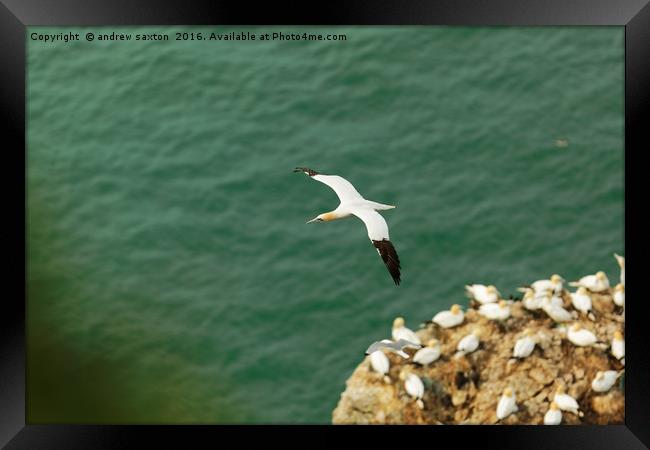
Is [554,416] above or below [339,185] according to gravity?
below

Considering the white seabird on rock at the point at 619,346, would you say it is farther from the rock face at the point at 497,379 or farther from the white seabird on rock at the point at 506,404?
the white seabird on rock at the point at 506,404

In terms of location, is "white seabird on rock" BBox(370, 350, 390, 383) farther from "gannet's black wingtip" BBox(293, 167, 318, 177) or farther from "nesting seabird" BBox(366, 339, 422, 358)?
"gannet's black wingtip" BBox(293, 167, 318, 177)

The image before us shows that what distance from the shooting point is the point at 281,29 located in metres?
7.95

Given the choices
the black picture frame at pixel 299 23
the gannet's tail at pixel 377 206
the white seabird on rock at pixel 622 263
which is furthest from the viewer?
the gannet's tail at pixel 377 206

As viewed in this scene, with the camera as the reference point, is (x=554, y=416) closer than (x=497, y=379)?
Yes

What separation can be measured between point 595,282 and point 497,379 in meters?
1.02

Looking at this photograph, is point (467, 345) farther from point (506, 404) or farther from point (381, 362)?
point (381, 362)

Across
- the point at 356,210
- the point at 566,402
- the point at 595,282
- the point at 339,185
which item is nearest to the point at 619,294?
the point at 595,282

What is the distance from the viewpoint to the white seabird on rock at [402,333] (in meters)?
7.89

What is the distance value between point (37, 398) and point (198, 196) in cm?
191

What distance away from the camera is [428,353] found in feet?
25.8

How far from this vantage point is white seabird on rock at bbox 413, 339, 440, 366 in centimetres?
785

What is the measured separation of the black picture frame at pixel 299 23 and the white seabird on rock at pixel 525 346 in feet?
1.73

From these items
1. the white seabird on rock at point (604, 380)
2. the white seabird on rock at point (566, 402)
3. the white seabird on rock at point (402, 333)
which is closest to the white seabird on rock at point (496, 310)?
the white seabird on rock at point (402, 333)
